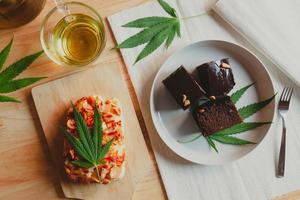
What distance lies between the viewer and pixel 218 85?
113 centimetres

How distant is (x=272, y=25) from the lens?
120cm

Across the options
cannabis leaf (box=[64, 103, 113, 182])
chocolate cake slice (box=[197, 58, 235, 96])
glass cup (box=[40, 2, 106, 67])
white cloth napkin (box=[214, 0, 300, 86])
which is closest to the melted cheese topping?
cannabis leaf (box=[64, 103, 113, 182])

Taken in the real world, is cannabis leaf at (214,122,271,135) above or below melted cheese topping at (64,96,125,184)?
below

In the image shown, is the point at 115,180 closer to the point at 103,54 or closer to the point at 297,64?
the point at 103,54

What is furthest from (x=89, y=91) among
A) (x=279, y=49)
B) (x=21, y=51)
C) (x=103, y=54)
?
(x=279, y=49)

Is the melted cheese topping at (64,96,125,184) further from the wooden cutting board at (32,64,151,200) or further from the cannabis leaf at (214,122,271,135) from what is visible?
the cannabis leaf at (214,122,271,135)

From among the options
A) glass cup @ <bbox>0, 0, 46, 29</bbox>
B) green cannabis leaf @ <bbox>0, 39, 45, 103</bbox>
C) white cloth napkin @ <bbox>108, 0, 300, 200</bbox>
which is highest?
glass cup @ <bbox>0, 0, 46, 29</bbox>

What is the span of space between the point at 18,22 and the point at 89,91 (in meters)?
0.26

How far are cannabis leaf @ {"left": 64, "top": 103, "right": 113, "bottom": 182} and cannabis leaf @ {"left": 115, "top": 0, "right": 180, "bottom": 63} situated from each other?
222 millimetres

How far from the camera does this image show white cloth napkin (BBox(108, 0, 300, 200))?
1.16 metres

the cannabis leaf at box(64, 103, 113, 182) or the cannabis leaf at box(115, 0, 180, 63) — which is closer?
the cannabis leaf at box(64, 103, 113, 182)

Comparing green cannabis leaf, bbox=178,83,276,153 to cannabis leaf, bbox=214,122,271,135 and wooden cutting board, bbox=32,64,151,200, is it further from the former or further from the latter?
wooden cutting board, bbox=32,64,151,200

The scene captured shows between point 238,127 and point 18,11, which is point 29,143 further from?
point 238,127

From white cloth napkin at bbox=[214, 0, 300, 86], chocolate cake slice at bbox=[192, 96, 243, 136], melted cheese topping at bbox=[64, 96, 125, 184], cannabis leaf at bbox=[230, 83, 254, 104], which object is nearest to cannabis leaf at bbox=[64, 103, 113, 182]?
melted cheese topping at bbox=[64, 96, 125, 184]
